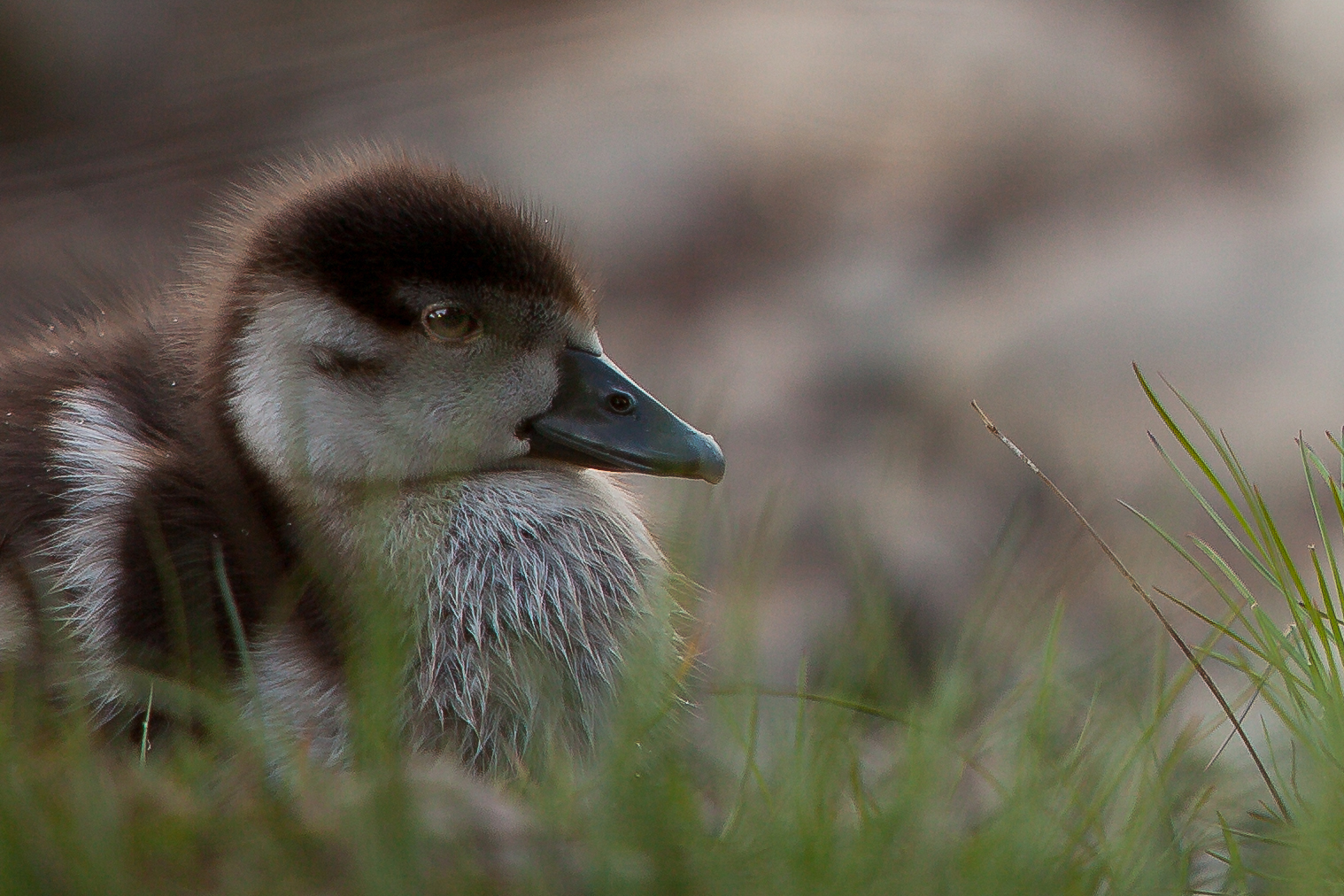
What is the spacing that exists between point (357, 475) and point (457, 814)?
1.11m

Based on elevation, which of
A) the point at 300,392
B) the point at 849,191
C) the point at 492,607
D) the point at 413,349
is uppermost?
the point at 849,191

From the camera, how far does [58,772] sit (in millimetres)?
1397

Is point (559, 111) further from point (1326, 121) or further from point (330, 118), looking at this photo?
point (1326, 121)

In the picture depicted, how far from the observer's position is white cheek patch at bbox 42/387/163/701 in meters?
2.10

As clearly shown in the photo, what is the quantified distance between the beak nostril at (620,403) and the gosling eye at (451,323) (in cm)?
25

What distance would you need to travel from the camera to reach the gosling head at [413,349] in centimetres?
231

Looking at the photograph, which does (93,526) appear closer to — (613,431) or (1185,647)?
(613,431)

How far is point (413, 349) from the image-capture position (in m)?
2.39

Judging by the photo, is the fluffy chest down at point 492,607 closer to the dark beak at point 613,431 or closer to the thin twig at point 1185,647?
the dark beak at point 613,431

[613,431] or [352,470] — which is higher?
[613,431]

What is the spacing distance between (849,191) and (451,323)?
3246 mm

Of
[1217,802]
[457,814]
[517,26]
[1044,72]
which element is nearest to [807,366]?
[1044,72]

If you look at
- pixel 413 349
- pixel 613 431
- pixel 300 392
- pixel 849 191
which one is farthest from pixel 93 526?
pixel 849 191

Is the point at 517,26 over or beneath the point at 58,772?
over
